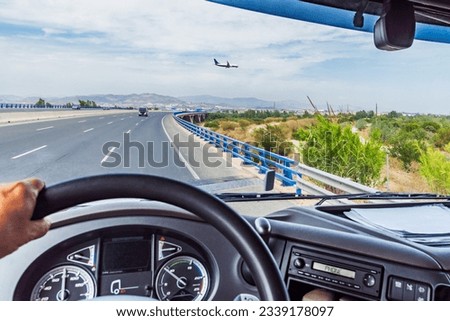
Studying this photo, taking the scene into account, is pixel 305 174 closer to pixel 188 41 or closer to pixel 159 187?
pixel 188 41

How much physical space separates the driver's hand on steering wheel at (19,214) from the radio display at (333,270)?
109 centimetres

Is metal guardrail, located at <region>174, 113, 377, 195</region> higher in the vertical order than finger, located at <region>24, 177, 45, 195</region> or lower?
lower

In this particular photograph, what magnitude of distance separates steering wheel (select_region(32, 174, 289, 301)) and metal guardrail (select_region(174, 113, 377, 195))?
4.83 ft

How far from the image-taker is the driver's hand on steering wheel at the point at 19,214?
872mm

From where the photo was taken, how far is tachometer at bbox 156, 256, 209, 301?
1.50 m

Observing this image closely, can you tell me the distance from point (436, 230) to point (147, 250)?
47.4 inches

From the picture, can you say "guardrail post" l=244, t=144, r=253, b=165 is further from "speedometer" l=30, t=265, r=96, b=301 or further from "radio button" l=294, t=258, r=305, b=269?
"speedometer" l=30, t=265, r=96, b=301

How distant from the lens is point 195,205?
93 centimetres

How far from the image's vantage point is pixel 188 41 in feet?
7.32

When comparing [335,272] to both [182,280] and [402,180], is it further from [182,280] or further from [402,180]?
[402,180]

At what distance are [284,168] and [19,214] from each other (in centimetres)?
210

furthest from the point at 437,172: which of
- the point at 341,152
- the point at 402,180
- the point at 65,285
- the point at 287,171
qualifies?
the point at 65,285

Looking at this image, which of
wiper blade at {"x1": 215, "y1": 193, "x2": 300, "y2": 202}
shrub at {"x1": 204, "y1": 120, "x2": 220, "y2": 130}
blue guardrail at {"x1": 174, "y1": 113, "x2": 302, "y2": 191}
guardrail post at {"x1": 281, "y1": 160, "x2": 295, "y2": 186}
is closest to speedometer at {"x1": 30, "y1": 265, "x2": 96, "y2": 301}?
wiper blade at {"x1": 215, "y1": 193, "x2": 300, "y2": 202}

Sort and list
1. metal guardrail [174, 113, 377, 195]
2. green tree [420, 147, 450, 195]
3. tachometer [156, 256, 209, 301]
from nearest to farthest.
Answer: tachometer [156, 256, 209, 301] → metal guardrail [174, 113, 377, 195] → green tree [420, 147, 450, 195]
